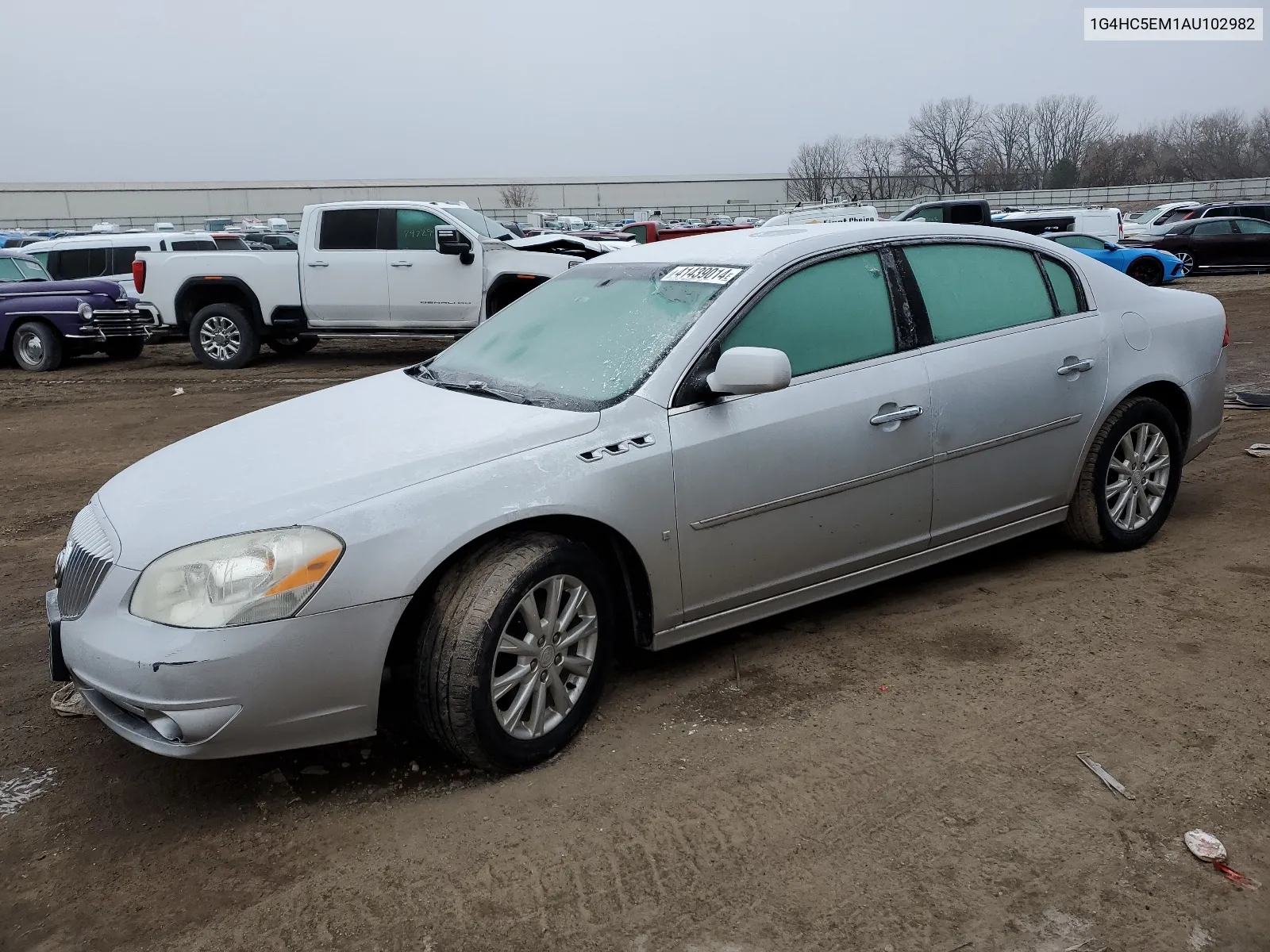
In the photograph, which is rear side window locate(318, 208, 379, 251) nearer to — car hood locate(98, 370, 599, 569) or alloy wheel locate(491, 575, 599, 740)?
car hood locate(98, 370, 599, 569)

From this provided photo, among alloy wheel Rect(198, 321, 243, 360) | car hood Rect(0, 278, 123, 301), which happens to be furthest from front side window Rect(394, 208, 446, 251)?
car hood Rect(0, 278, 123, 301)

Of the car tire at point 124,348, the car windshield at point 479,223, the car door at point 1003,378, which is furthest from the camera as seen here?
the car tire at point 124,348

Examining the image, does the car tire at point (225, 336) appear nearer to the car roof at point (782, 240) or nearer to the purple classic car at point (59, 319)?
the purple classic car at point (59, 319)

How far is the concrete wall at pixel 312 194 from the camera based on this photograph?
7212 cm

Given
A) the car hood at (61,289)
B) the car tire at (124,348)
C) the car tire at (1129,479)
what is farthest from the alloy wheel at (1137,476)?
the car tire at (124,348)

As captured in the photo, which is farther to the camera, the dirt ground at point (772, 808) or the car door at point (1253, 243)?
the car door at point (1253, 243)

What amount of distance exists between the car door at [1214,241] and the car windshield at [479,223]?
685 inches

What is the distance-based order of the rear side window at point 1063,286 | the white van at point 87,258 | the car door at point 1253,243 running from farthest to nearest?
the car door at point 1253,243, the white van at point 87,258, the rear side window at point 1063,286

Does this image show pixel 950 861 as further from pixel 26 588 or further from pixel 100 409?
pixel 100 409

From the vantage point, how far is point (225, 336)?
13.5 m

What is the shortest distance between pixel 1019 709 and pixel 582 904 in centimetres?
171

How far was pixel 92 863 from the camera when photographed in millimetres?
2949

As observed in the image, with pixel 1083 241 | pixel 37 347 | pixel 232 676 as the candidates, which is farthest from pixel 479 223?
pixel 1083 241

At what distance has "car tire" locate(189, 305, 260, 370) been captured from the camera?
1343 cm
